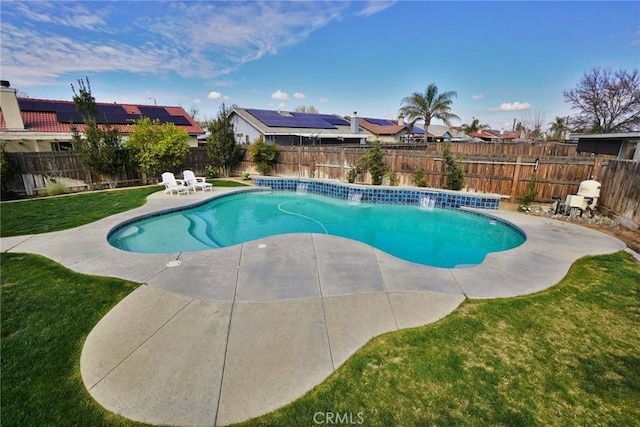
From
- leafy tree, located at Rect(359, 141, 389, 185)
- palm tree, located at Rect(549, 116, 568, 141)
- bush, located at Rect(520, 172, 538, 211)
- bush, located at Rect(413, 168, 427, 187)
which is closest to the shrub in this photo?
leafy tree, located at Rect(359, 141, 389, 185)

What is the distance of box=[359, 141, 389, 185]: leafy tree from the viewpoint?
1282 centimetres

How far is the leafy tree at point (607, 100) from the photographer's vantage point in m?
22.4

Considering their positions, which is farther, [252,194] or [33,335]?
[252,194]

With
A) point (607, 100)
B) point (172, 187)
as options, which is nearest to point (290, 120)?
point (172, 187)

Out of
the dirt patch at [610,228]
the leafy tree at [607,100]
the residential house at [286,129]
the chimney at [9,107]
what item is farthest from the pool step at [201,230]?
the leafy tree at [607,100]

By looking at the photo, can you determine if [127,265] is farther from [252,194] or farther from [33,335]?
[252,194]

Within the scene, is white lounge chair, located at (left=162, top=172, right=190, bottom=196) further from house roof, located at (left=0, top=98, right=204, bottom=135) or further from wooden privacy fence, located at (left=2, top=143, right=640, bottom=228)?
house roof, located at (left=0, top=98, right=204, bottom=135)

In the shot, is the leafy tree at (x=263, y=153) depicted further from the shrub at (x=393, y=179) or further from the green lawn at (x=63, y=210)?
the shrub at (x=393, y=179)

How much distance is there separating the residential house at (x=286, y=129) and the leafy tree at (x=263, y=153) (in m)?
4.77

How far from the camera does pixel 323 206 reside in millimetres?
11586

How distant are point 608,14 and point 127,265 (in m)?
19.9

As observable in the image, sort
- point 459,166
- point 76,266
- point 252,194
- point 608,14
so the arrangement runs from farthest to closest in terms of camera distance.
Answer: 1. point 252,194
2. point 608,14
3. point 459,166
4. point 76,266

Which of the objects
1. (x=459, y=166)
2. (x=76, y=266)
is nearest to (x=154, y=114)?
(x=76, y=266)

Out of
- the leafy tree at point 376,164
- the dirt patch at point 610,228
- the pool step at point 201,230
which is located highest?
the leafy tree at point 376,164
